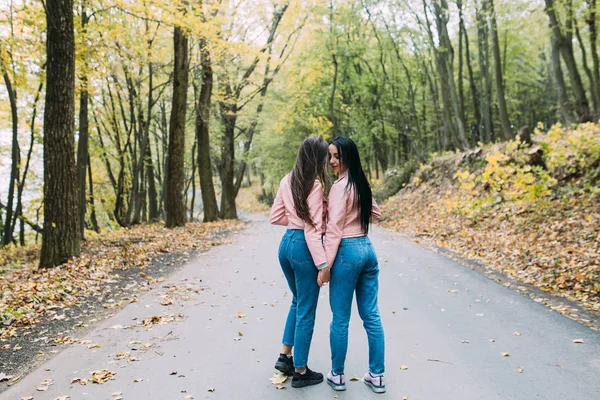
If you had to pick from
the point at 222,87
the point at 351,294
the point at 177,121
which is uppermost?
the point at 222,87

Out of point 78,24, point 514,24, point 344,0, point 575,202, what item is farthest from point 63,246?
point 344,0

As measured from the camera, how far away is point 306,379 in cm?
405

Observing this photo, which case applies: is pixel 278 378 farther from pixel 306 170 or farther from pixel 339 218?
pixel 306 170

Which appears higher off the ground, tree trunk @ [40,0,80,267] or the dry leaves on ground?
tree trunk @ [40,0,80,267]

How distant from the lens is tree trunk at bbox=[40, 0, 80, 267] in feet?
30.6

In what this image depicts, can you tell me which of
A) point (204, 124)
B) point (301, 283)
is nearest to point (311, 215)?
point (301, 283)

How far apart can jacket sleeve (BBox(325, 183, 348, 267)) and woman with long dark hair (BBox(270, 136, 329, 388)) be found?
0.06 metres

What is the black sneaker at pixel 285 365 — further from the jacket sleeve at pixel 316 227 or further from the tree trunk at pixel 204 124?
the tree trunk at pixel 204 124

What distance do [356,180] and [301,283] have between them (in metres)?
0.96

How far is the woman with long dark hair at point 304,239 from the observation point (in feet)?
12.6

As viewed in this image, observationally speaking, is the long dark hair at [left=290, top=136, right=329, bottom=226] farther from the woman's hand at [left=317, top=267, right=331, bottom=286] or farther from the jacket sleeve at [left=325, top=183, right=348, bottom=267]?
the woman's hand at [left=317, top=267, right=331, bottom=286]

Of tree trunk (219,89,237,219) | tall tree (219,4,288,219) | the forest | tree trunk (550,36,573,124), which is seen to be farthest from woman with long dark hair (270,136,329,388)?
tree trunk (219,89,237,219)

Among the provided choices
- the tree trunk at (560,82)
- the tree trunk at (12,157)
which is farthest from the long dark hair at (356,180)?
the tree trunk at (560,82)

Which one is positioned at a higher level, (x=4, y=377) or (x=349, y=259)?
(x=349, y=259)
